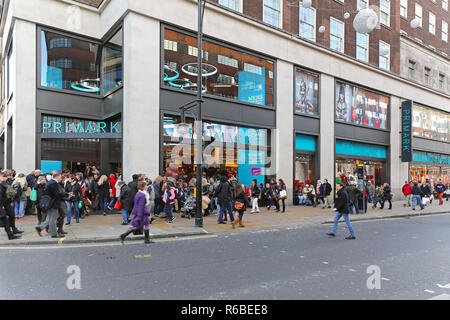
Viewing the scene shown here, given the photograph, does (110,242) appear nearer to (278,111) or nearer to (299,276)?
(299,276)

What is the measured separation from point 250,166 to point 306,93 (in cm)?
603

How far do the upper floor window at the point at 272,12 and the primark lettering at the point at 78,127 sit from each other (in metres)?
10.1

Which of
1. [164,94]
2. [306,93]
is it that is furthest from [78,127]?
[306,93]

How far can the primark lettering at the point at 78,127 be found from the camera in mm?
14922

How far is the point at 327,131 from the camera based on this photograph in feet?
68.2

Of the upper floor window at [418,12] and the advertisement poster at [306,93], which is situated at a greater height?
the upper floor window at [418,12]

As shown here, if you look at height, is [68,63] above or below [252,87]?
above

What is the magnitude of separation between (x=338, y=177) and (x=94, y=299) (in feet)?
63.2

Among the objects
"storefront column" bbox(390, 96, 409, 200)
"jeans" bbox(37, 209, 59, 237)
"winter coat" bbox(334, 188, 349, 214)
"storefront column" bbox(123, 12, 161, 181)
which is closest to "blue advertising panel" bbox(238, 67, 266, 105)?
"storefront column" bbox(123, 12, 161, 181)

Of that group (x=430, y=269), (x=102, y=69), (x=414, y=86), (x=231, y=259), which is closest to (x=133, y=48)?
(x=102, y=69)

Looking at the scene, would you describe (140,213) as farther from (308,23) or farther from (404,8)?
(404,8)

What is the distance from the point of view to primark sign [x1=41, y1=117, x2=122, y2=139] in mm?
14016

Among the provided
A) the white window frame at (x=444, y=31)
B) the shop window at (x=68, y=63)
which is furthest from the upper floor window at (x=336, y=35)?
the white window frame at (x=444, y=31)

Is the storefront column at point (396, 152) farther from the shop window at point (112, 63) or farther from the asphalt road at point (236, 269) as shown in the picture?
the shop window at point (112, 63)
